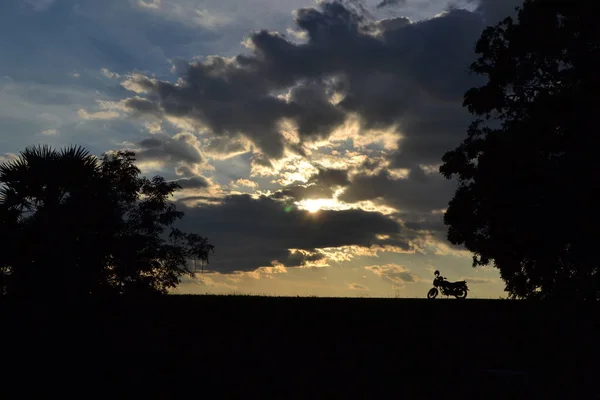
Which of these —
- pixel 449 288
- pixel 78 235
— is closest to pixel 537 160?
pixel 449 288

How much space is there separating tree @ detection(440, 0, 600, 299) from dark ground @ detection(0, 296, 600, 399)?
2.86 metres

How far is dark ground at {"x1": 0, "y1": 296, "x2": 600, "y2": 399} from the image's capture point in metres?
19.6

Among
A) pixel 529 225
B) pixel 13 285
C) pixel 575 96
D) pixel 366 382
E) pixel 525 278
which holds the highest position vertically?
pixel 575 96

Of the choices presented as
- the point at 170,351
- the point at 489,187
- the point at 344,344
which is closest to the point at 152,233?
the point at 170,351

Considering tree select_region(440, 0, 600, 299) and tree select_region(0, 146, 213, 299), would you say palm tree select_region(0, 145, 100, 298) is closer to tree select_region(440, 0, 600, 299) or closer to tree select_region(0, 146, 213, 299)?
tree select_region(0, 146, 213, 299)

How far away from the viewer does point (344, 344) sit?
2348 cm

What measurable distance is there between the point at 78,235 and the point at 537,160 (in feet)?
66.4

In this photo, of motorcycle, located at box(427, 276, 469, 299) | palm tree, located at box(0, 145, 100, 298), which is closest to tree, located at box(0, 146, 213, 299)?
palm tree, located at box(0, 145, 100, 298)

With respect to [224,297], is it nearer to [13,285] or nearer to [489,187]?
[13,285]

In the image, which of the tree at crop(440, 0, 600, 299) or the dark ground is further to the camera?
the tree at crop(440, 0, 600, 299)

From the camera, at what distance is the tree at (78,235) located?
27.9 m

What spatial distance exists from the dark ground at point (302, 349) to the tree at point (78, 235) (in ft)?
5.08

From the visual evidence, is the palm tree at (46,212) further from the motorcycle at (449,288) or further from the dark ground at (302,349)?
the motorcycle at (449,288)

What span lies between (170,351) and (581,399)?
12949 mm
